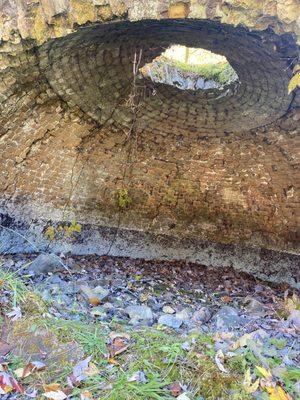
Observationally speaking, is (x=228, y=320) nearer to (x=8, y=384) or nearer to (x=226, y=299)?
(x=226, y=299)

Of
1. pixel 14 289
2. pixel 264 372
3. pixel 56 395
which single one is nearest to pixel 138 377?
pixel 56 395

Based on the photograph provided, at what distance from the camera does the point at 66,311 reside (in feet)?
9.71

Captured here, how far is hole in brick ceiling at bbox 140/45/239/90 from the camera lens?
244 inches

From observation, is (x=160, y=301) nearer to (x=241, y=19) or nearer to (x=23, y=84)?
(x=241, y=19)

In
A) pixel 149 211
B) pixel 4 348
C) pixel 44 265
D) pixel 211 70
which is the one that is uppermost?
pixel 211 70

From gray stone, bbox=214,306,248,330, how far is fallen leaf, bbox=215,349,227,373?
2.59ft

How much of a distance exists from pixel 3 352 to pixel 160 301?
2010mm

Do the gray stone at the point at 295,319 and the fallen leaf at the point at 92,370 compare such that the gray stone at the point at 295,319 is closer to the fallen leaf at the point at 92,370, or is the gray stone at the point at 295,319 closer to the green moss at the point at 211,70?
the fallen leaf at the point at 92,370

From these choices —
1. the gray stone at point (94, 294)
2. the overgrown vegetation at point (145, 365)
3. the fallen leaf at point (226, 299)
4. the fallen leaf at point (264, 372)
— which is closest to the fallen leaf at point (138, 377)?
the overgrown vegetation at point (145, 365)

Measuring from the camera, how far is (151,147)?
6.65 metres

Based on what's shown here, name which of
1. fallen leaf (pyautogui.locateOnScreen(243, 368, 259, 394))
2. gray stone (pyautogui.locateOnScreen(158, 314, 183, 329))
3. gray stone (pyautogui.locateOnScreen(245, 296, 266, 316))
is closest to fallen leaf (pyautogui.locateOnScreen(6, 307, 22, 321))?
gray stone (pyautogui.locateOnScreen(158, 314, 183, 329))

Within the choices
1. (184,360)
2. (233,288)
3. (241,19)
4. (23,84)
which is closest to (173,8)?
(241,19)

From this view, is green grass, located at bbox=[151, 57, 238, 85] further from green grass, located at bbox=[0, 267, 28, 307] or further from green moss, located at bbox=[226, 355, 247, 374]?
green moss, located at bbox=[226, 355, 247, 374]

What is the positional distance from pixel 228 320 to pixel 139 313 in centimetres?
77
